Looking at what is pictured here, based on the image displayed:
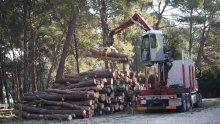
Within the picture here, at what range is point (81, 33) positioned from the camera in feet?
122

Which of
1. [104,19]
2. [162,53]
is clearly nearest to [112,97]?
[162,53]

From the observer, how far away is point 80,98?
18938 millimetres

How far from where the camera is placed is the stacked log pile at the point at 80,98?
1854 cm

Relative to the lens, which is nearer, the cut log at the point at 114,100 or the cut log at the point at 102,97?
the cut log at the point at 102,97

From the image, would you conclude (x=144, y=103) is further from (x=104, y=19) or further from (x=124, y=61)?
(x=104, y=19)

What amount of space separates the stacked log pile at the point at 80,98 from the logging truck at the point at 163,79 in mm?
1367

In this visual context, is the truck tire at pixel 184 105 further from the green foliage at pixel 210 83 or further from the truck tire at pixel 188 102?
the green foliage at pixel 210 83

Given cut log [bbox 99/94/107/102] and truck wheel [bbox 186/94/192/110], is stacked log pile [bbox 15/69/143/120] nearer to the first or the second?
cut log [bbox 99/94/107/102]

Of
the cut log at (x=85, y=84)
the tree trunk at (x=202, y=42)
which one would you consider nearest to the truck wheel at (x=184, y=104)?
the cut log at (x=85, y=84)

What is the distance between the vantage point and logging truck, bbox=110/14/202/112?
1897 centimetres

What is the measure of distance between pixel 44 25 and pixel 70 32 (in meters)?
6.26

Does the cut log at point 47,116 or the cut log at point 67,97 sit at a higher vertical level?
Result: the cut log at point 67,97

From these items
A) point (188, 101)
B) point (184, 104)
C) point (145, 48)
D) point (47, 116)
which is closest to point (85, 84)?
point (47, 116)

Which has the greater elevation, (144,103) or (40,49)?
(40,49)
